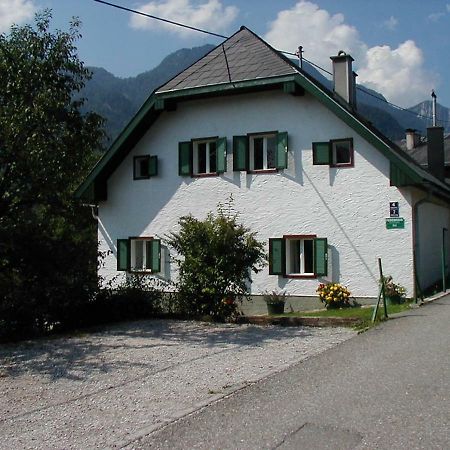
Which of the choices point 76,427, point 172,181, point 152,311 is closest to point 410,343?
point 76,427

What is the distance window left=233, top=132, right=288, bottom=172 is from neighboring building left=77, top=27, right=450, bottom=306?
0.03m

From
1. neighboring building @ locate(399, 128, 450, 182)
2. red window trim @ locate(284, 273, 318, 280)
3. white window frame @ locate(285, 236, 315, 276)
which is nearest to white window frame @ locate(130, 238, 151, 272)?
white window frame @ locate(285, 236, 315, 276)

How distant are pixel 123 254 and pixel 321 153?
295 inches

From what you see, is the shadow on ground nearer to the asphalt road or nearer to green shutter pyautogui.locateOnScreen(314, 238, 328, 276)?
the asphalt road

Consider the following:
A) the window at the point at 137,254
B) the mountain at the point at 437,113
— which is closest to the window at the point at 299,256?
the window at the point at 137,254

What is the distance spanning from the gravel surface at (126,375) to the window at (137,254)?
8.25m

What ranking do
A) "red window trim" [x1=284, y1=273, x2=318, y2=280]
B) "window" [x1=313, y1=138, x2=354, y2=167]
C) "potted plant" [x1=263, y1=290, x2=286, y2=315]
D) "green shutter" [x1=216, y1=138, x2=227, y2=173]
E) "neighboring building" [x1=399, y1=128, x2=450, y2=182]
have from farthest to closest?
1. "neighboring building" [x1=399, y1=128, x2=450, y2=182]
2. "green shutter" [x1=216, y1=138, x2=227, y2=173]
3. "red window trim" [x1=284, y1=273, x2=318, y2=280]
4. "window" [x1=313, y1=138, x2=354, y2=167]
5. "potted plant" [x1=263, y1=290, x2=286, y2=315]

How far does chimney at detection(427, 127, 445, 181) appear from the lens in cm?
2745

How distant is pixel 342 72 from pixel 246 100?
3938 mm

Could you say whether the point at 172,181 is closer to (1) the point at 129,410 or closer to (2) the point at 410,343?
(2) the point at 410,343

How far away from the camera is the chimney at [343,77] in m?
22.3

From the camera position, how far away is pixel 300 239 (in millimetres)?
19562

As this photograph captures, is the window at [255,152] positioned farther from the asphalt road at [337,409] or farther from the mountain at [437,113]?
the mountain at [437,113]

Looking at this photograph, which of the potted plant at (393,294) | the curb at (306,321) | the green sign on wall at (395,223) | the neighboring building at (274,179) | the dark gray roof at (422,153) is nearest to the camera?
the curb at (306,321)
